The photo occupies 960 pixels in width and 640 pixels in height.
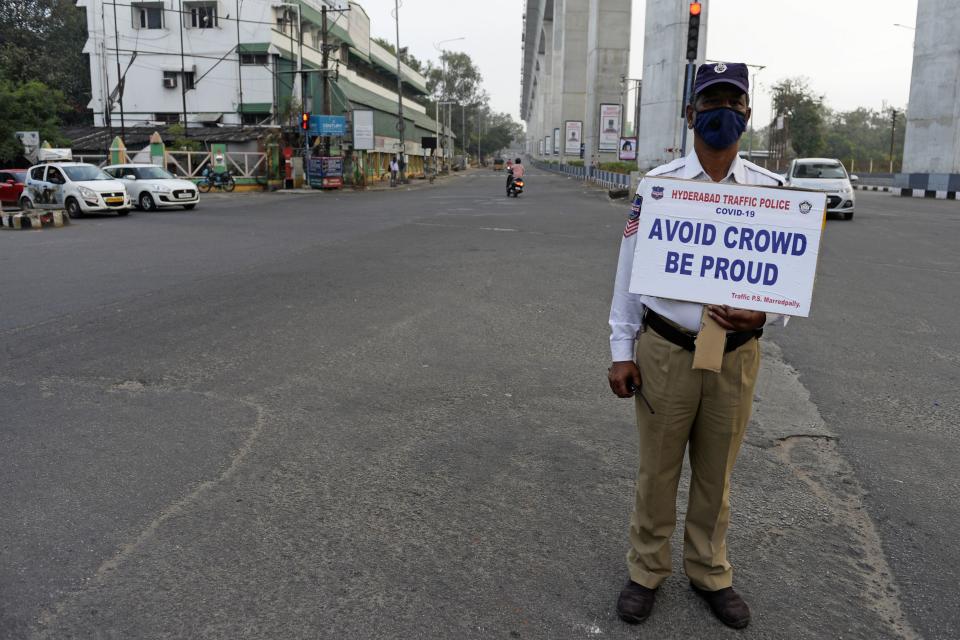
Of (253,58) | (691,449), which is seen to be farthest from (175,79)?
(691,449)

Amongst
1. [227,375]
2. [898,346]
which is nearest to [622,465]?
[227,375]

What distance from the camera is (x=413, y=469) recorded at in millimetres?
4430

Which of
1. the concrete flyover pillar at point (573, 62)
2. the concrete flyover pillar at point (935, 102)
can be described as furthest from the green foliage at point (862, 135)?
the concrete flyover pillar at point (935, 102)

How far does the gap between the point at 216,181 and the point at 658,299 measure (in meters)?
39.3

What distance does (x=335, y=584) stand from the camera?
3209 mm

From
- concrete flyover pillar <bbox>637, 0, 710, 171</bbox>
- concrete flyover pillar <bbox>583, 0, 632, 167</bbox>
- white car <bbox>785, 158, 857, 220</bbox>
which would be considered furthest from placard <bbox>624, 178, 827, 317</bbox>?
concrete flyover pillar <bbox>583, 0, 632, 167</bbox>

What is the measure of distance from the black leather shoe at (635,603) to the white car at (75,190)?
2362cm

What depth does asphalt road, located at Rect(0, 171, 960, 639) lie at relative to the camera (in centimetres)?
308

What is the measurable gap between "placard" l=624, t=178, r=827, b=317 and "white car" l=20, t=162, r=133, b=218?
77.4 ft

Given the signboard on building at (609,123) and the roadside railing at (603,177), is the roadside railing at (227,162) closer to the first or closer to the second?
the roadside railing at (603,177)

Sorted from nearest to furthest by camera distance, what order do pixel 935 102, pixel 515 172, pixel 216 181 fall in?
pixel 515 172, pixel 935 102, pixel 216 181

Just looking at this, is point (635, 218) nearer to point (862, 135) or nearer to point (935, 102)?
point (935, 102)

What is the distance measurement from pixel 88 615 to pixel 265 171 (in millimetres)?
40591

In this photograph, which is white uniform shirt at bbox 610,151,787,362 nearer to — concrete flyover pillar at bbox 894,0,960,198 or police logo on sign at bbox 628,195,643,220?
police logo on sign at bbox 628,195,643,220
